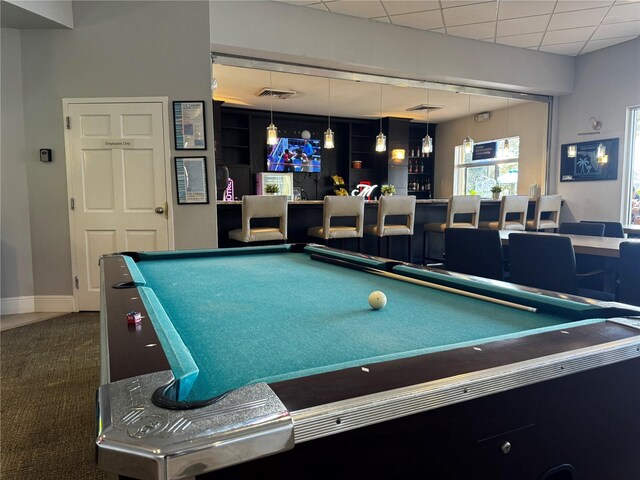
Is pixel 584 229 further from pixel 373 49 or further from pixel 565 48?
pixel 565 48

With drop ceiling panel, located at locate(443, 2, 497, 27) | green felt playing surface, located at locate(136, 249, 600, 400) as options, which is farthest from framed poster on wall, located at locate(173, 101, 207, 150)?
drop ceiling panel, located at locate(443, 2, 497, 27)

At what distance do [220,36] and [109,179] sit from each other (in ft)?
5.95

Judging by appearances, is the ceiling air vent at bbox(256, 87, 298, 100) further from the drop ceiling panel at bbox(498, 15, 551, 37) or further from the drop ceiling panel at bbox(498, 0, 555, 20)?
the drop ceiling panel at bbox(498, 0, 555, 20)

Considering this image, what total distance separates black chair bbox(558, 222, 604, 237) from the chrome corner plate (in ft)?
13.3

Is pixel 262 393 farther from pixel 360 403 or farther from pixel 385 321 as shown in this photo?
pixel 385 321

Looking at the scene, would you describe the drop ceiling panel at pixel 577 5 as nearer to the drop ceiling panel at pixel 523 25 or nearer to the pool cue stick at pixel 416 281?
the drop ceiling panel at pixel 523 25

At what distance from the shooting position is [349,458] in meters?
0.61

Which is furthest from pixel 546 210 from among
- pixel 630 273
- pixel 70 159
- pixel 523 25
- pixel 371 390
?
pixel 371 390

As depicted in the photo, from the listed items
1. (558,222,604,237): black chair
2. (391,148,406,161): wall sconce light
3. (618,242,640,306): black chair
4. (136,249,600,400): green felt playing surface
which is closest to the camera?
(136,249,600,400): green felt playing surface

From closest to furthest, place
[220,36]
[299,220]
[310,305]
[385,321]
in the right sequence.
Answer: [385,321] → [310,305] → [220,36] → [299,220]

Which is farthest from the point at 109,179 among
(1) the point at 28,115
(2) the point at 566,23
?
(2) the point at 566,23

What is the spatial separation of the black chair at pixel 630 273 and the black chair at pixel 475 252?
67cm

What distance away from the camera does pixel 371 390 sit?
63 centimetres

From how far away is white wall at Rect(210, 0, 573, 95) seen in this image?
4379mm
